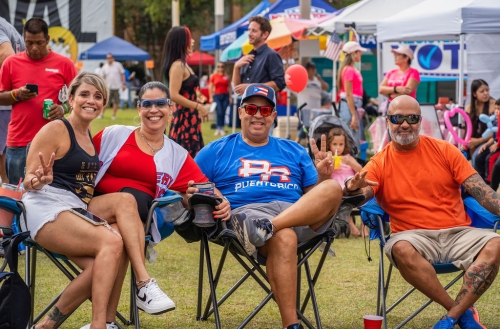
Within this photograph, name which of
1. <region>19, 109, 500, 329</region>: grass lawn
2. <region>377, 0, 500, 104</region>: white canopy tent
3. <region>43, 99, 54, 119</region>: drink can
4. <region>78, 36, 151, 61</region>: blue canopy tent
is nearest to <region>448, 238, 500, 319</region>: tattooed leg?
<region>19, 109, 500, 329</region>: grass lawn

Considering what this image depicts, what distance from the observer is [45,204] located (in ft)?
12.7

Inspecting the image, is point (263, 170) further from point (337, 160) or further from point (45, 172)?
point (337, 160)

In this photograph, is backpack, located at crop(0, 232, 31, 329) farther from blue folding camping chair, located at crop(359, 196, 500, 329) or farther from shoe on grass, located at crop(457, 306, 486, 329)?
shoe on grass, located at crop(457, 306, 486, 329)

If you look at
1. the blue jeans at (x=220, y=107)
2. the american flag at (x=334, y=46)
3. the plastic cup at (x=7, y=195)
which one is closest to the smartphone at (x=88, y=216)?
the plastic cup at (x=7, y=195)

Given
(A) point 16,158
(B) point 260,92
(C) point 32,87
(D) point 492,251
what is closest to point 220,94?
(A) point 16,158

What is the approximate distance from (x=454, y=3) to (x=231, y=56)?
8.53 metres

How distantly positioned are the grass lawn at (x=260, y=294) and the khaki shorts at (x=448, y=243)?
0.54 metres

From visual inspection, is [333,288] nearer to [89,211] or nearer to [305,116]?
[89,211]

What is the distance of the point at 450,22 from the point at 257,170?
17.9 feet

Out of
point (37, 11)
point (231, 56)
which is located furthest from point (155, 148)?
point (37, 11)

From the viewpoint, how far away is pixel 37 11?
25875 millimetres

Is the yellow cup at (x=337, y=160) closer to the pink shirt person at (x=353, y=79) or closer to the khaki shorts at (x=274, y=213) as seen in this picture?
the khaki shorts at (x=274, y=213)

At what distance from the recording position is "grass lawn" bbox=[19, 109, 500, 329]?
4.55 m

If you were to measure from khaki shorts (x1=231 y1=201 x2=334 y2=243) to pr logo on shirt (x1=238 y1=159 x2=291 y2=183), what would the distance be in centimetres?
15
